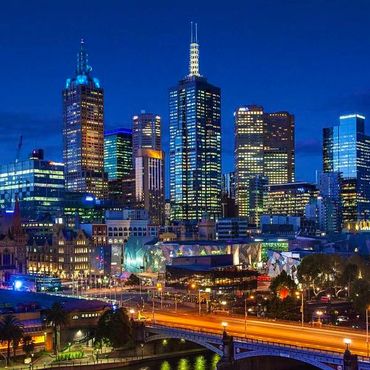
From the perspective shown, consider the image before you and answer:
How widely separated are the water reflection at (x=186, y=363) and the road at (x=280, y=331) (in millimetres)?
5417

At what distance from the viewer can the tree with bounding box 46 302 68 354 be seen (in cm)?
11512

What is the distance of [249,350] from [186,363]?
70.1 feet

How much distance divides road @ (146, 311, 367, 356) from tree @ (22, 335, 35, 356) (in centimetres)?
2104

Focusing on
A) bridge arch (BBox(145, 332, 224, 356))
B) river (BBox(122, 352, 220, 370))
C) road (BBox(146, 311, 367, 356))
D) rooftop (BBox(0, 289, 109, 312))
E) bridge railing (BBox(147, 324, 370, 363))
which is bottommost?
river (BBox(122, 352, 220, 370))

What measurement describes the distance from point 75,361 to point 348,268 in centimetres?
7231

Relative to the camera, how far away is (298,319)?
12850 cm

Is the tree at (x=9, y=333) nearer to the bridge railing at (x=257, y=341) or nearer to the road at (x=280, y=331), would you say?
the bridge railing at (x=257, y=341)

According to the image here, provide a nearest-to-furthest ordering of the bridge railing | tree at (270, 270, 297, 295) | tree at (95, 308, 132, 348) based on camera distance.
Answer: the bridge railing
tree at (95, 308, 132, 348)
tree at (270, 270, 297, 295)

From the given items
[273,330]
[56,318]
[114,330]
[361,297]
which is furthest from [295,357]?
[56,318]

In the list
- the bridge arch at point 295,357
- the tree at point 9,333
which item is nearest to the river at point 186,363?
the bridge arch at point 295,357

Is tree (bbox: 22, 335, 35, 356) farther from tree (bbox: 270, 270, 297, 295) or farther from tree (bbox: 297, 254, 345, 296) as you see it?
tree (bbox: 297, 254, 345, 296)


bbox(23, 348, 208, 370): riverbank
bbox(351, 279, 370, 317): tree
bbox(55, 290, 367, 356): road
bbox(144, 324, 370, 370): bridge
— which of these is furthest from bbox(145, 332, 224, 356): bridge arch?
bbox(351, 279, 370, 317): tree

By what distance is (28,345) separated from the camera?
366 ft

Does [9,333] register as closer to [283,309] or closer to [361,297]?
[283,309]
